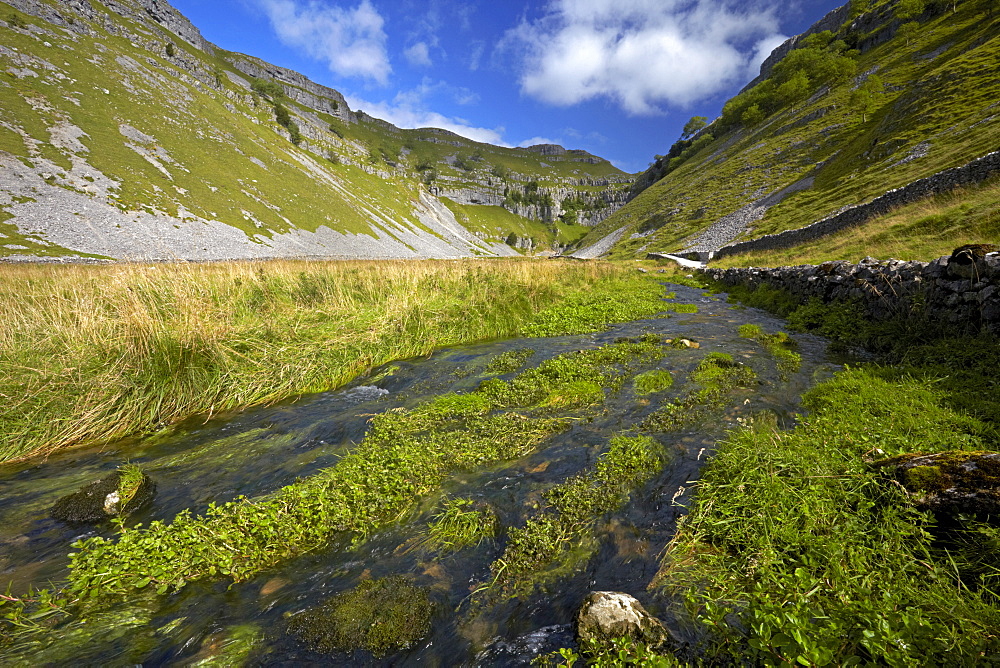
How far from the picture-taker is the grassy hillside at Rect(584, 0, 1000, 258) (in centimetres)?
3041

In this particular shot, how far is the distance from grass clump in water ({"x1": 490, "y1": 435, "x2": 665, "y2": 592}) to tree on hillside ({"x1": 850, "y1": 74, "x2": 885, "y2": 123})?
75.2 meters

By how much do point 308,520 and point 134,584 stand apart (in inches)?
57.7

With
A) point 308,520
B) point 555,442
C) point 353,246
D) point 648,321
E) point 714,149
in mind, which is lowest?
point 308,520

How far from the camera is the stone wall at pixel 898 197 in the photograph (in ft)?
56.6

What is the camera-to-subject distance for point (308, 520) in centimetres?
414

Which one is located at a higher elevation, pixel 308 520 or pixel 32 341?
pixel 32 341

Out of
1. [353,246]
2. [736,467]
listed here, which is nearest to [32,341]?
[736,467]

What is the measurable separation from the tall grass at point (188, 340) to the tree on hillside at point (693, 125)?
17046 cm

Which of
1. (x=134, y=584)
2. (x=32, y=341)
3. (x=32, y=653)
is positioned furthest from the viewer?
(x=32, y=341)

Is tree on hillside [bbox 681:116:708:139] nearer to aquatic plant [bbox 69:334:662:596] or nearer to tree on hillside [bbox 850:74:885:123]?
tree on hillside [bbox 850:74:885:123]

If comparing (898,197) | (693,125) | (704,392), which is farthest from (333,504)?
(693,125)

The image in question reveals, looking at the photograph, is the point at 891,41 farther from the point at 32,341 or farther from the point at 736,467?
the point at 32,341

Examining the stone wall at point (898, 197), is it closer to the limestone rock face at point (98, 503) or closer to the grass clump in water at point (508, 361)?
the grass clump in water at point (508, 361)

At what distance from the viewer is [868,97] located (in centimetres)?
5059
